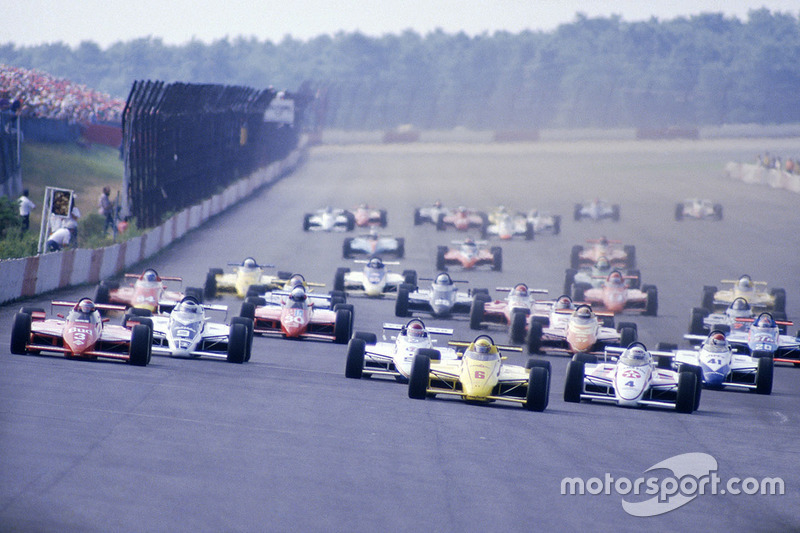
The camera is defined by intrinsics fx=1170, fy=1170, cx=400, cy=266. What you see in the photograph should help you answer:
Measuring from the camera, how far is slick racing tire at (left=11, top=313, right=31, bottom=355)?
63.5ft

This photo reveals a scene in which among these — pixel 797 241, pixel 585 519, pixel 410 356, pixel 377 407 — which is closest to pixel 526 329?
pixel 410 356

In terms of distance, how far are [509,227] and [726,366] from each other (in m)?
26.5

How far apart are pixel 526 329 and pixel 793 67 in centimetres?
11287

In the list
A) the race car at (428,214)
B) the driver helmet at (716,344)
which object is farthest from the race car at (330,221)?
the driver helmet at (716,344)

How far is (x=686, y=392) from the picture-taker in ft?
60.8

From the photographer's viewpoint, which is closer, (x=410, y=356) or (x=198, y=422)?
(x=198, y=422)

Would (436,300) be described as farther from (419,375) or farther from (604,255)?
(604,255)

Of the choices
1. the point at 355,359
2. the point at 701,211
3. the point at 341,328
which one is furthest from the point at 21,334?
the point at 701,211

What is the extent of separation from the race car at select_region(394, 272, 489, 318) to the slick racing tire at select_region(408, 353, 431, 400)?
34.9ft

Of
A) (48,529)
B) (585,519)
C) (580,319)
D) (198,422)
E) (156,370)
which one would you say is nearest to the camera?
(48,529)

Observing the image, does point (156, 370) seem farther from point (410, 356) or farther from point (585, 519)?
point (585, 519)

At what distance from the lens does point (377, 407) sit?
685 inches

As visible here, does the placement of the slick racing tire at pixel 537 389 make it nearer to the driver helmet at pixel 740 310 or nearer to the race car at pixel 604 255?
the driver helmet at pixel 740 310

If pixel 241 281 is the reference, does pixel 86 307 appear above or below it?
below
